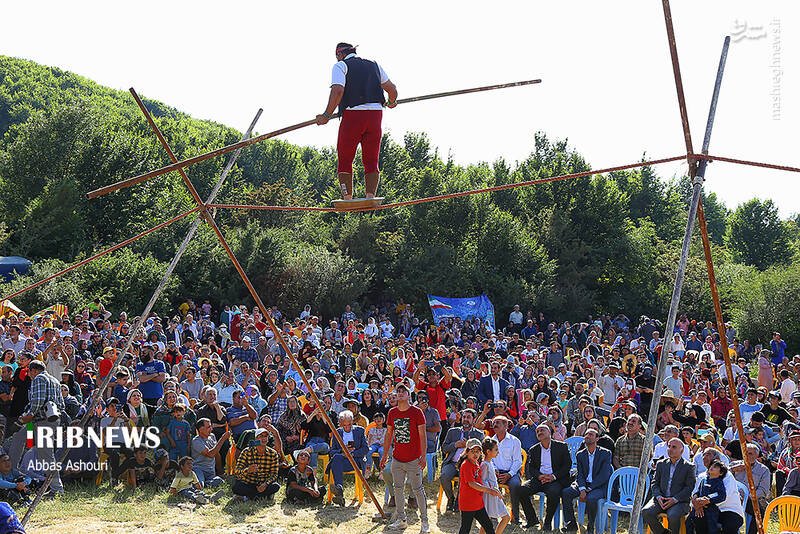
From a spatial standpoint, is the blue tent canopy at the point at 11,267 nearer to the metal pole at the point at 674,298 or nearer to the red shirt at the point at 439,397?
the red shirt at the point at 439,397

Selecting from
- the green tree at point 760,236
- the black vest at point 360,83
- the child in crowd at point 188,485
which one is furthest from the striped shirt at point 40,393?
the green tree at point 760,236

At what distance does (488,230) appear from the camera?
26812 mm

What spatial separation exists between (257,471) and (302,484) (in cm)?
49

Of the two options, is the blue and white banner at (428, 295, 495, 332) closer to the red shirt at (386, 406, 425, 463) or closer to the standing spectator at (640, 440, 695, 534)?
the red shirt at (386, 406, 425, 463)

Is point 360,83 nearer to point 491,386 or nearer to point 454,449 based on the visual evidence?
point 454,449

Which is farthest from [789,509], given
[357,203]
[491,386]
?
[357,203]

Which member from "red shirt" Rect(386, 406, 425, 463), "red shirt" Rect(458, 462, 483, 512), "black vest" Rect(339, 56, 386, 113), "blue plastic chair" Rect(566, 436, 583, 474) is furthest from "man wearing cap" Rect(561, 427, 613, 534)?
"black vest" Rect(339, 56, 386, 113)

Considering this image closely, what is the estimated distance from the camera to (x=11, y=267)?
20.6 metres

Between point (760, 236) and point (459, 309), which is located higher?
point (760, 236)

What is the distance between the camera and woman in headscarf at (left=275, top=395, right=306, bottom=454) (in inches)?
339

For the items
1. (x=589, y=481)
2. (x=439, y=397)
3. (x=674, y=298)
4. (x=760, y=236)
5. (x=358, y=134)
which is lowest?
(x=589, y=481)

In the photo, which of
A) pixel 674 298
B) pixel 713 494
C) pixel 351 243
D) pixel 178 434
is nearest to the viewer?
pixel 674 298

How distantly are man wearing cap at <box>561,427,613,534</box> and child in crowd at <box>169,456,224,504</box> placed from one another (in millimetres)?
3604

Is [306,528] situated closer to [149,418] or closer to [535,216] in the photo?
[149,418]
